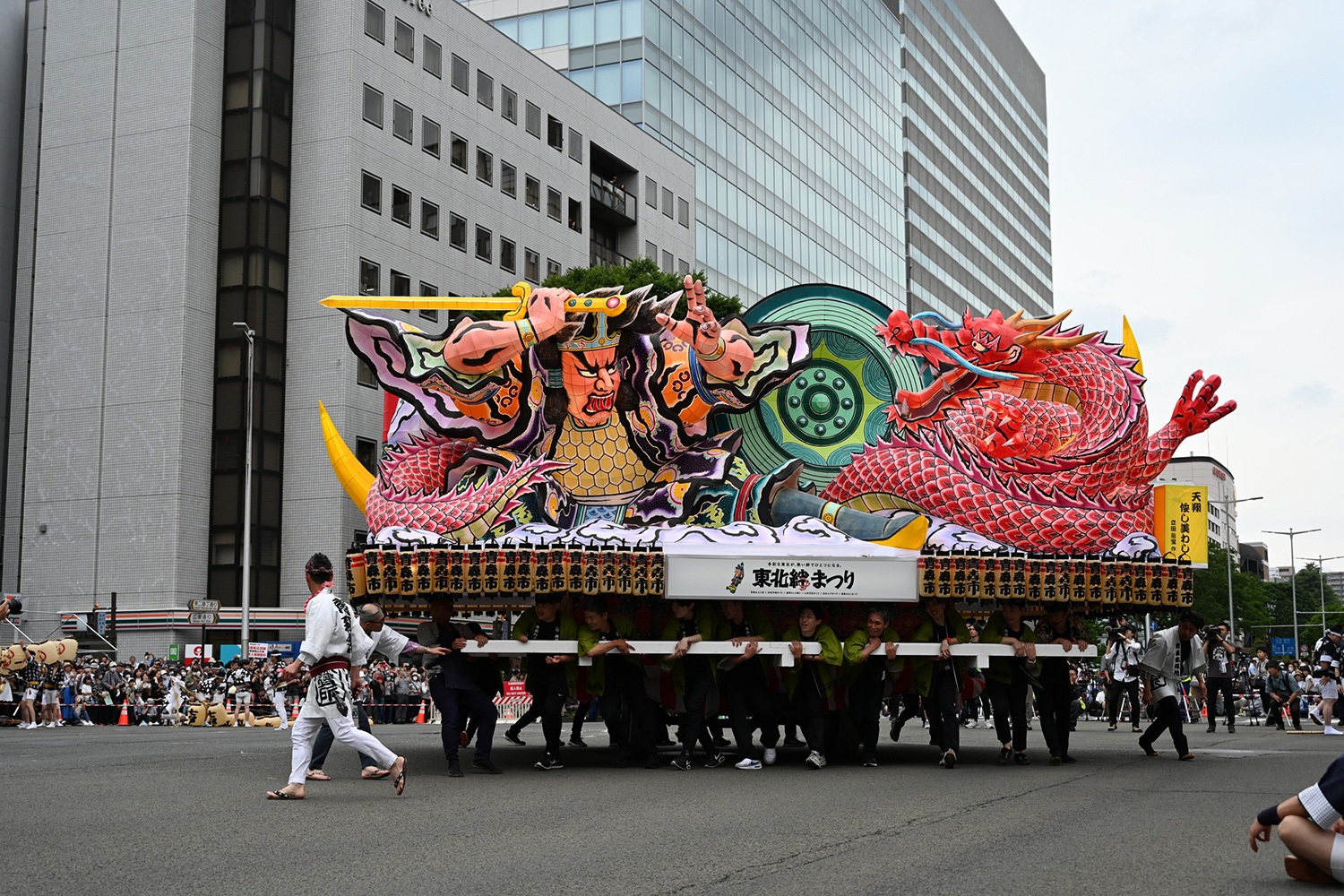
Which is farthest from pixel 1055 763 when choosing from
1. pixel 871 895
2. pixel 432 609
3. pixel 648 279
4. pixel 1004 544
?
pixel 648 279

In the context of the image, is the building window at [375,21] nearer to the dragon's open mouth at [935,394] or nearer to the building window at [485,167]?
the building window at [485,167]

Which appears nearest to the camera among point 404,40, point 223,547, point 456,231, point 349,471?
point 349,471

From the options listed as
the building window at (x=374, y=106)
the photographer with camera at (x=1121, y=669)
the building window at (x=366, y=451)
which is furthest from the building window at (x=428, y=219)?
the photographer with camera at (x=1121, y=669)

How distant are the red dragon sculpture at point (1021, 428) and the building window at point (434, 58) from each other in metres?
34.7

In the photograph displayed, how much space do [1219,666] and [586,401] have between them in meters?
13.0

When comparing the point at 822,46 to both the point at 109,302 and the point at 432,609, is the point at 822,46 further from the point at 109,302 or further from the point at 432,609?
the point at 432,609

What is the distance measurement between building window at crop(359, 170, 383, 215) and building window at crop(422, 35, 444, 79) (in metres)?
5.02

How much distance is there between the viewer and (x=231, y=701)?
3519 cm

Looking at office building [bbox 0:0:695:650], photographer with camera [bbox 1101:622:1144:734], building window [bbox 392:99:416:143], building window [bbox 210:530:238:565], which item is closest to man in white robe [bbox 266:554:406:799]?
photographer with camera [bbox 1101:622:1144:734]

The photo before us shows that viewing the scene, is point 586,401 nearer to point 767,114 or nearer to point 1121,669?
point 1121,669

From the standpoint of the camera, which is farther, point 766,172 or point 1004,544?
point 766,172

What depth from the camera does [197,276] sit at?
46.1 meters

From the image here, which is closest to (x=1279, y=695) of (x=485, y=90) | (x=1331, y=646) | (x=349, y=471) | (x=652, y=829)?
(x=1331, y=646)

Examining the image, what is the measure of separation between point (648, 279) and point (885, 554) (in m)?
26.4
